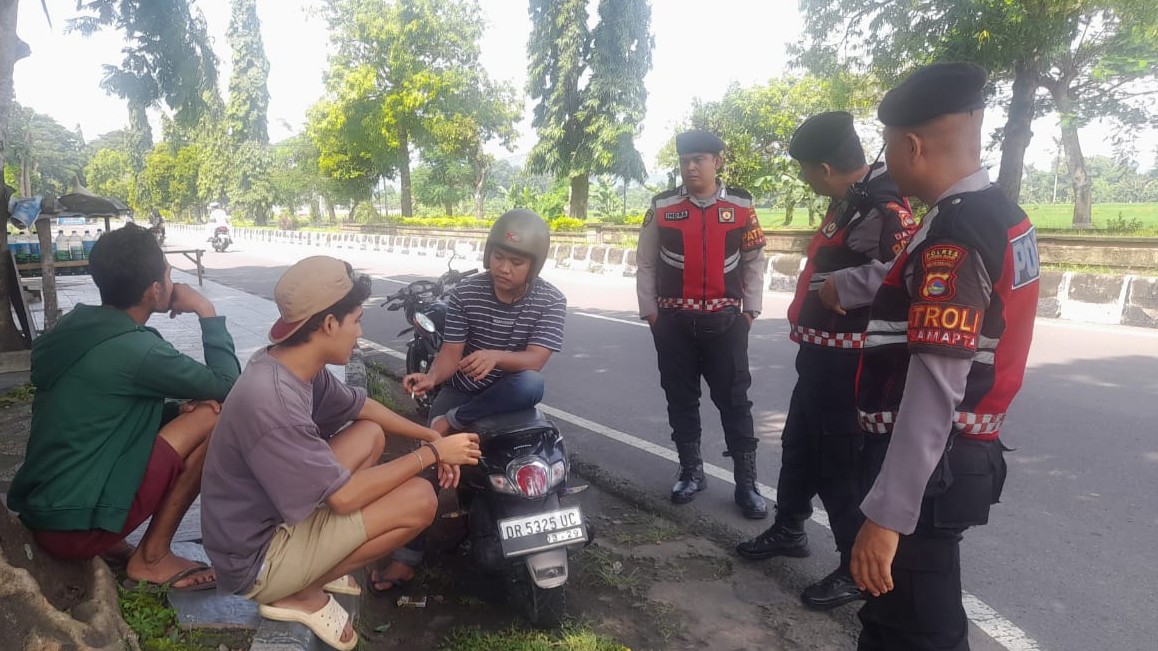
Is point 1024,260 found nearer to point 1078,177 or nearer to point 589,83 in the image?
point 589,83

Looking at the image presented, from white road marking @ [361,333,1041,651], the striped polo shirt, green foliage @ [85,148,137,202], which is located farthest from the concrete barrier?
green foliage @ [85,148,137,202]

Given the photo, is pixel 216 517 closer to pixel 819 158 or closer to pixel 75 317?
pixel 75 317

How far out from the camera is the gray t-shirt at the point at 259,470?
2.13 metres

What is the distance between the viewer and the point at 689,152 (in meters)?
3.69

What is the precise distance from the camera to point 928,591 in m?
1.75

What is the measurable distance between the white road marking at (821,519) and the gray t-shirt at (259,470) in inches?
87.4

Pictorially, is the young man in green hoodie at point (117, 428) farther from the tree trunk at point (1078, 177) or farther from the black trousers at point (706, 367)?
the tree trunk at point (1078, 177)

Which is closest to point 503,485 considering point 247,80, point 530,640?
point 530,640

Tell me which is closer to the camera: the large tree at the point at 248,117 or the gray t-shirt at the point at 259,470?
the gray t-shirt at the point at 259,470

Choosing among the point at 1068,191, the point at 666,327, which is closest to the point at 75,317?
the point at 666,327

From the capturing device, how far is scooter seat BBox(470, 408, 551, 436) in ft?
9.05

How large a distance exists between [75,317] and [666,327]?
8.56ft

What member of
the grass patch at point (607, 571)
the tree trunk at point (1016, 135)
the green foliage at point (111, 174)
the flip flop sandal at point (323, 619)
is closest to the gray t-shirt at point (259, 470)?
the flip flop sandal at point (323, 619)

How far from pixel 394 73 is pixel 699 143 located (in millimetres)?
37518
